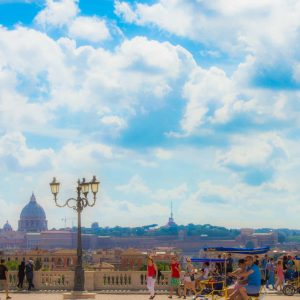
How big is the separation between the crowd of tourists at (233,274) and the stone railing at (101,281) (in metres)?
0.87

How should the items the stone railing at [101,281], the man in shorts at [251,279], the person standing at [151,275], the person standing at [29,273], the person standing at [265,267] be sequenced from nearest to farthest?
the man in shorts at [251,279], the person standing at [151,275], the person standing at [29,273], the person standing at [265,267], the stone railing at [101,281]

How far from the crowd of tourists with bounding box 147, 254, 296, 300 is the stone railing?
0.87 meters

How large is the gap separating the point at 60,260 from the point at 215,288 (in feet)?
436

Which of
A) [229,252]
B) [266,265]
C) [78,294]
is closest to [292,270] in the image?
[266,265]

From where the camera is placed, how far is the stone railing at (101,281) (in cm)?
3253

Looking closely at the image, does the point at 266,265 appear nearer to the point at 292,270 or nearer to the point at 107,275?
the point at 292,270

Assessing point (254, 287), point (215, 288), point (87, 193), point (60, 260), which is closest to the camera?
point (254, 287)

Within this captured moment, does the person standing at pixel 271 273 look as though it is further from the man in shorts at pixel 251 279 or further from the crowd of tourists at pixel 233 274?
the man in shorts at pixel 251 279

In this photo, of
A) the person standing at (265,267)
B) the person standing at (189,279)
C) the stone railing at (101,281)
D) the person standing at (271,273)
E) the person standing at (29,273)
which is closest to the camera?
the person standing at (189,279)

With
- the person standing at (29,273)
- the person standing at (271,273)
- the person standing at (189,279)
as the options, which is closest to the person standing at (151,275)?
the person standing at (189,279)

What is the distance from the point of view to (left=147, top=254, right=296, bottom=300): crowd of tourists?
1995cm

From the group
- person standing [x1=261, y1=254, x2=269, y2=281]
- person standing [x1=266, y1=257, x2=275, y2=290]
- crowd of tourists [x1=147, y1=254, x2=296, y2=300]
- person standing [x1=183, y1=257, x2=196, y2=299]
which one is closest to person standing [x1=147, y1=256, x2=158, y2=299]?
crowd of tourists [x1=147, y1=254, x2=296, y2=300]

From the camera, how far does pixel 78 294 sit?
28.4m

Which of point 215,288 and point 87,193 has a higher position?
point 87,193
